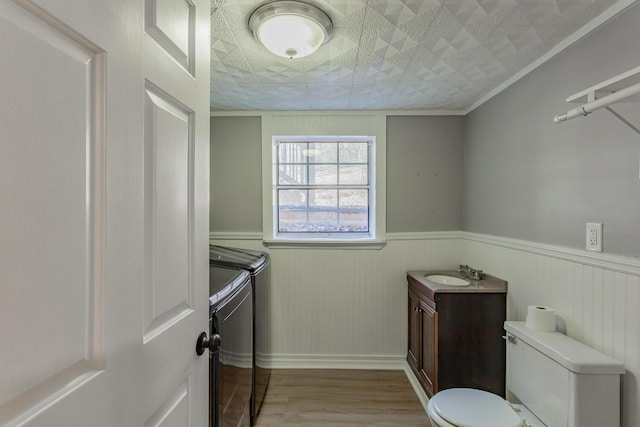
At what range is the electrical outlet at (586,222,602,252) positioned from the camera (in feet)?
4.63

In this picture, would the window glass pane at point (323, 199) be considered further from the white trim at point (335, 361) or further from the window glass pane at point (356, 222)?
the white trim at point (335, 361)

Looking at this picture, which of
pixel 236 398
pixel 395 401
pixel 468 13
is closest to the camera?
pixel 468 13

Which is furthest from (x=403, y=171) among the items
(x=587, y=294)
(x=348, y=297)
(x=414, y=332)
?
(x=587, y=294)

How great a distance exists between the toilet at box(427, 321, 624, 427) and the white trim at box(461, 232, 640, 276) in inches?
15.1

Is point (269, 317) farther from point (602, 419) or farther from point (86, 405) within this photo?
point (86, 405)

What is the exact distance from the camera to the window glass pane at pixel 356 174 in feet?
9.52

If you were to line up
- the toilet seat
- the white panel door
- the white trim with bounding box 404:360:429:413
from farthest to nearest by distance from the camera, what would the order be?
the white trim with bounding box 404:360:429:413 < the toilet seat < the white panel door

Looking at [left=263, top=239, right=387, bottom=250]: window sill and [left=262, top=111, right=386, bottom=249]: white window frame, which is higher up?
[left=262, top=111, right=386, bottom=249]: white window frame

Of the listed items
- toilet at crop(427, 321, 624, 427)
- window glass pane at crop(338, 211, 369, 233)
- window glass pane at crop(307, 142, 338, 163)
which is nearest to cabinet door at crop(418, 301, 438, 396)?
toilet at crop(427, 321, 624, 427)

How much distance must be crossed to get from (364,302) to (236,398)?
4.82ft

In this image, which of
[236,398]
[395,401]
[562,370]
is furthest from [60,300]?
[395,401]

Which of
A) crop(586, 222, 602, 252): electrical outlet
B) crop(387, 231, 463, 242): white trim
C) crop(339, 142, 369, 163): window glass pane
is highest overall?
crop(339, 142, 369, 163): window glass pane

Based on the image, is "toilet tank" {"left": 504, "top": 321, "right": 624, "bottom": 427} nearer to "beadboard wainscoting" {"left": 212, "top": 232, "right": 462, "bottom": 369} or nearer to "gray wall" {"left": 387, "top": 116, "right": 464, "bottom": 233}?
"beadboard wainscoting" {"left": 212, "top": 232, "right": 462, "bottom": 369}

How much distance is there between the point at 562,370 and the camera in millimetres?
1328
